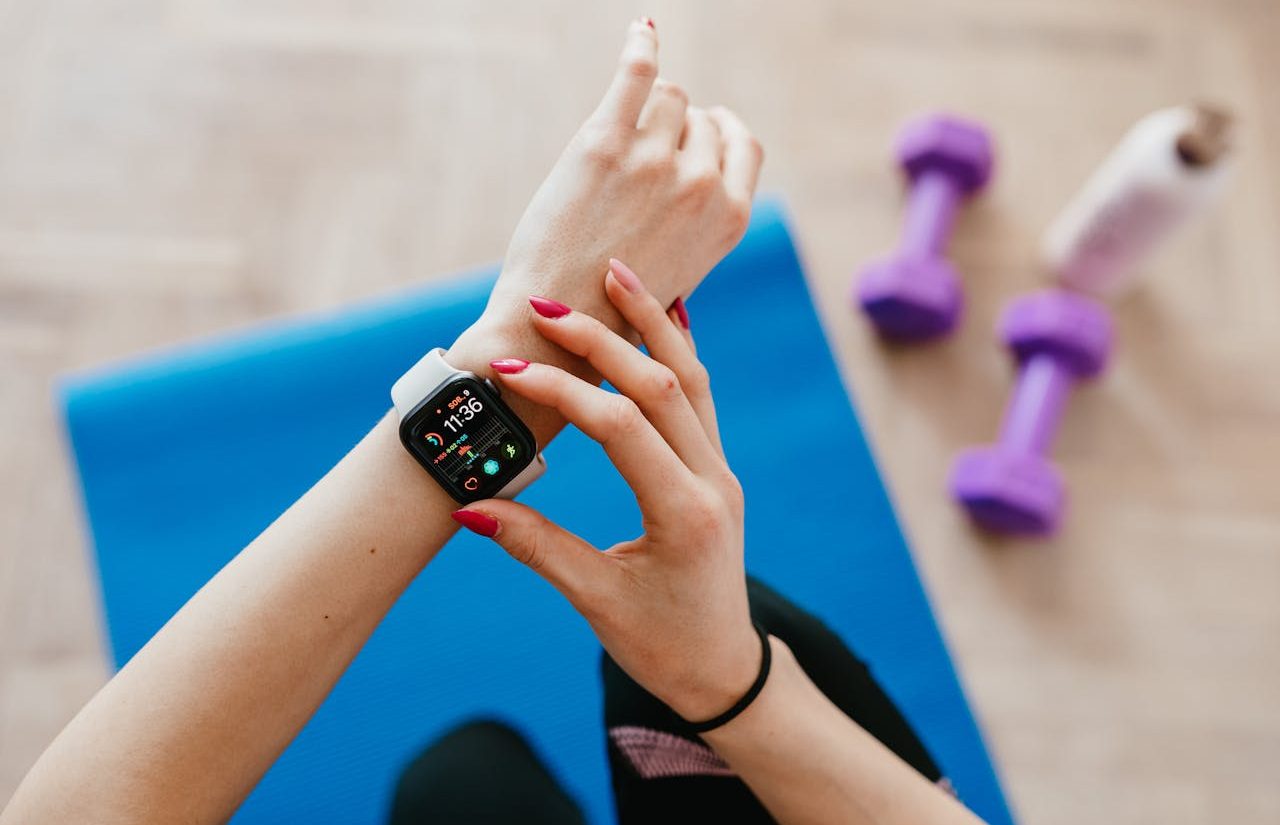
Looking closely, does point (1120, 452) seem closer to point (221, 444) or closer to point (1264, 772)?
point (1264, 772)

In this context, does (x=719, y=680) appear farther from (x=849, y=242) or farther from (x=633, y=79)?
(x=849, y=242)

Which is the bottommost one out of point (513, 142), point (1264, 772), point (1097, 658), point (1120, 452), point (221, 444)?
point (1264, 772)

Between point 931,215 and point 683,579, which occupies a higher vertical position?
point 931,215

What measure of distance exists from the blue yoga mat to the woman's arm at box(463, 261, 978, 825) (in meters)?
0.42

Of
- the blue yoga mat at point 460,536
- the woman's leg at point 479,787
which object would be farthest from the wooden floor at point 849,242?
the woman's leg at point 479,787

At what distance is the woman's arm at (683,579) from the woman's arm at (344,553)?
94 mm

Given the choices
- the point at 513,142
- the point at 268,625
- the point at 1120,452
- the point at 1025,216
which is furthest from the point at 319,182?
the point at 1120,452

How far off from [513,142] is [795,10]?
20.2 inches

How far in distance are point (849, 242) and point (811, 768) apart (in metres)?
0.97

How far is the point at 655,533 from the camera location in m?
0.64

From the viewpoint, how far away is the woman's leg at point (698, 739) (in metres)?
0.83

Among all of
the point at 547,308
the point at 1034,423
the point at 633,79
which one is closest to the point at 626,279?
the point at 547,308

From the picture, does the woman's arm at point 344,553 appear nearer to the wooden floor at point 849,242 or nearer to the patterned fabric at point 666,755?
the patterned fabric at point 666,755

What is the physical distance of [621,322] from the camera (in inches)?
32.2
